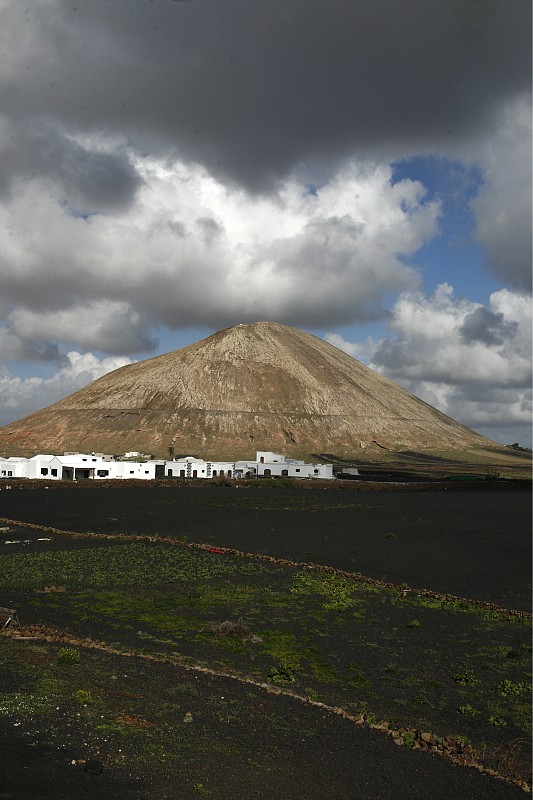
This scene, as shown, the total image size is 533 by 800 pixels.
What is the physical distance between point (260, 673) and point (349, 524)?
3404 cm

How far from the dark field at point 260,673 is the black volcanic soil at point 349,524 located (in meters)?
0.38

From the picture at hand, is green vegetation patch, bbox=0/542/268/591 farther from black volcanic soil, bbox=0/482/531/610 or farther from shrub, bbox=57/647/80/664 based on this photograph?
shrub, bbox=57/647/80/664

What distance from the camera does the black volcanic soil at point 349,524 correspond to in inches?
1283

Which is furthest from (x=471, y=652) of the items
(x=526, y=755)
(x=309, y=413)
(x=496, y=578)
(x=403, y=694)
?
(x=309, y=413)

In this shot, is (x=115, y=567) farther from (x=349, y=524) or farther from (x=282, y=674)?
(x=349, y=524)

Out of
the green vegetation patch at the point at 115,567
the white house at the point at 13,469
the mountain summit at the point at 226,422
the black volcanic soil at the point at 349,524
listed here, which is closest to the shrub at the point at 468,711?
the black volcanic soil at the point at 349,524

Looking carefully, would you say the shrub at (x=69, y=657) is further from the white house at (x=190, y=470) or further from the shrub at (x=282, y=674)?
the white house at (x=190, y=470)

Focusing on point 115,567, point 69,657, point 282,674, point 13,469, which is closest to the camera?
point 69,657

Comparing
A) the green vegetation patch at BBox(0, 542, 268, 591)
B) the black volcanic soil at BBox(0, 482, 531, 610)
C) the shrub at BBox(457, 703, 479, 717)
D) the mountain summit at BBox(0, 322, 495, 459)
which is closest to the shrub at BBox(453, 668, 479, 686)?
the shrub at BBox(457, 703, 479, 717)

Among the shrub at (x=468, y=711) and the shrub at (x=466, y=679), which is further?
the shrub at (x=466, y=679)

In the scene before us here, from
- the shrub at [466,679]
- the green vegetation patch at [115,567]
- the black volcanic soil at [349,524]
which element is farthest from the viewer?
the black volcanic soil at [349,524]

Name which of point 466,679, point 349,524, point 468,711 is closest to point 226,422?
point 349,524

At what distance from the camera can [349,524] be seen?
49.8 m

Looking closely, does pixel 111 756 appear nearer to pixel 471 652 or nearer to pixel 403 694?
pixel 403 694
